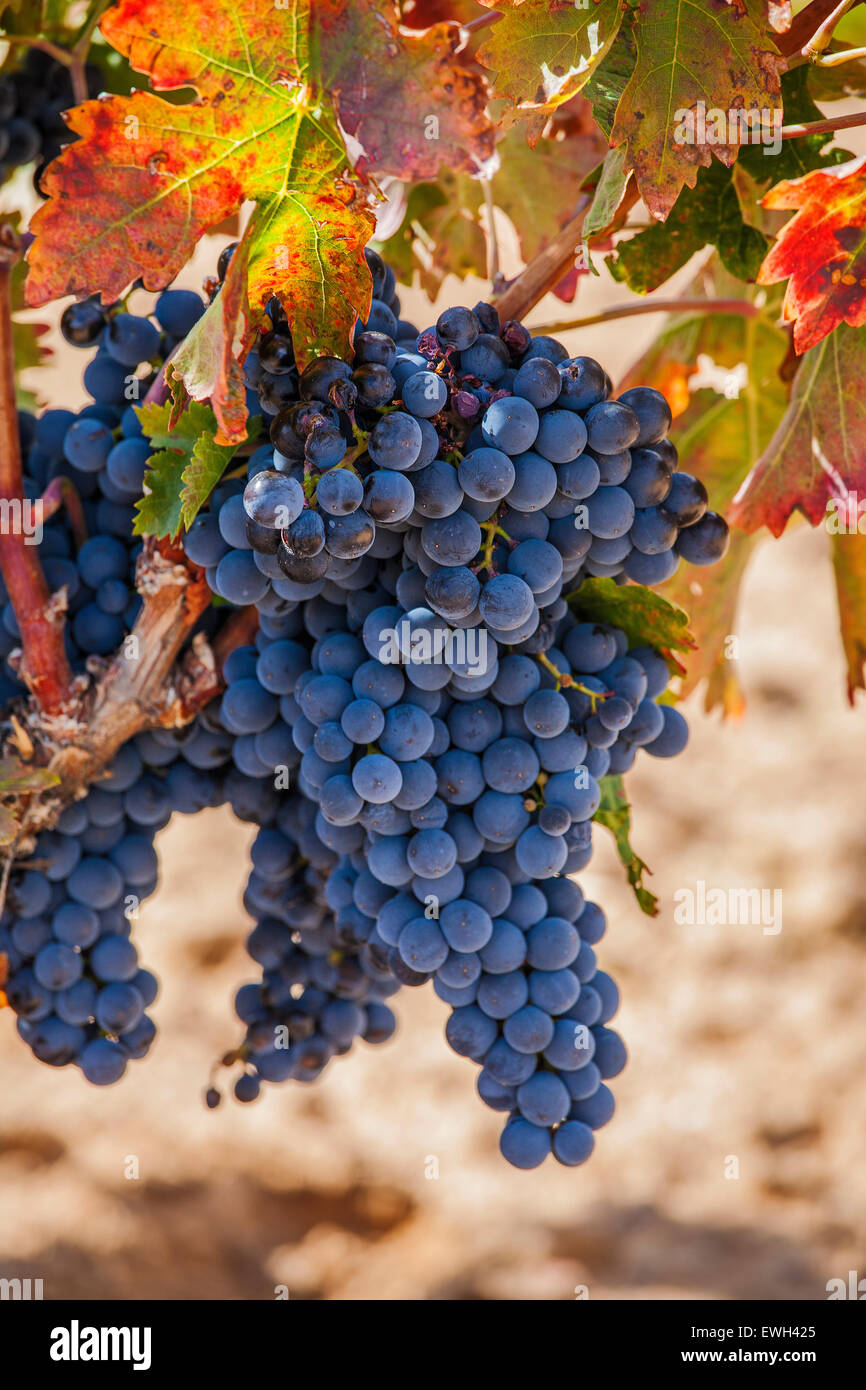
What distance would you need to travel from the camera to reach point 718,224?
69 cm

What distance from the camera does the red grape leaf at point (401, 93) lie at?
1.66 ft

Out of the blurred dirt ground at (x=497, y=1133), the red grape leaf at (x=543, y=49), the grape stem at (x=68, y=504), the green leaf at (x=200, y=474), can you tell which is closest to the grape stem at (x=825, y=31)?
the red grape leaf at (x=543, y=49)

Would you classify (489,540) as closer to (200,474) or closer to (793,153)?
(200,474)

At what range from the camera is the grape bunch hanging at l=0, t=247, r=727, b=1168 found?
21.3 inches

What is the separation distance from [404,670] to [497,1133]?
1681 millimetres

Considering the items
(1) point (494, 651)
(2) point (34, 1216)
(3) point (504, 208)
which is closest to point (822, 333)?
(1) point (494, 651)

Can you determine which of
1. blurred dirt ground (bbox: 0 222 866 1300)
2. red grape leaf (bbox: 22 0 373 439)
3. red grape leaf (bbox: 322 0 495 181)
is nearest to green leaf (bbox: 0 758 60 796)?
red grape leaf (bbox: 22 0 373 439)

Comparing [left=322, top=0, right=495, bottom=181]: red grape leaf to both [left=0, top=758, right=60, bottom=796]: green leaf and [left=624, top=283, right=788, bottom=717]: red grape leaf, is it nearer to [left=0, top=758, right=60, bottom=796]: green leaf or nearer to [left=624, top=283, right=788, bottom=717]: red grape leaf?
[left=0, top=758, right=60, bottom=796]: green leaf

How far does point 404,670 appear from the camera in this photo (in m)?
0.60

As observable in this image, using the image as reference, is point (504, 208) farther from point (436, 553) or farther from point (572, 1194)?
point (572, 1194)

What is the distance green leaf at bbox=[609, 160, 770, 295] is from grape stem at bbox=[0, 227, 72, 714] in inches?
14.0

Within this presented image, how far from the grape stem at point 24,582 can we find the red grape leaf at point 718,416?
472mm

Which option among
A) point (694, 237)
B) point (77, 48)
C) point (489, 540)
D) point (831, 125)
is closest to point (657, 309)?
point (694, 237)
